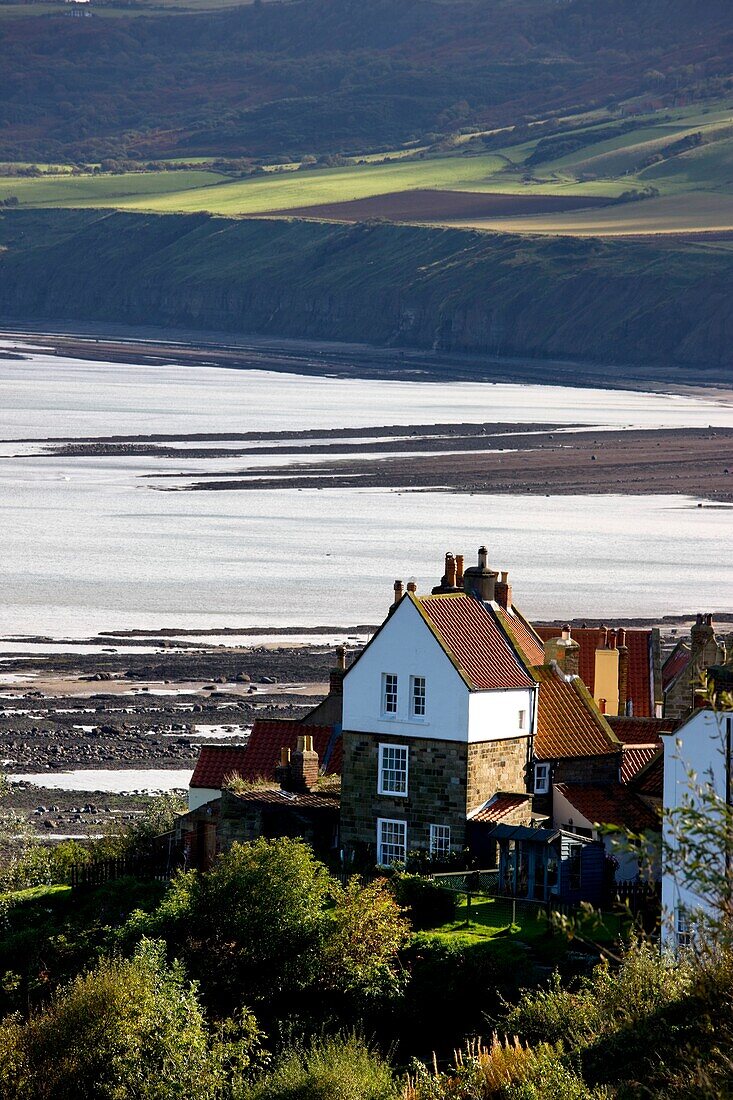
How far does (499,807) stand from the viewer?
30.1 meters

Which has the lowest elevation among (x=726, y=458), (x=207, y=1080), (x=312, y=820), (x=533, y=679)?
(x=207, y=1080)

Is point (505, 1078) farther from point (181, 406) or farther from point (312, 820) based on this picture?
point (181, 406)

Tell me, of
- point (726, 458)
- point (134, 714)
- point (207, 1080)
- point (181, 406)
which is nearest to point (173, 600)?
point (134, 714)

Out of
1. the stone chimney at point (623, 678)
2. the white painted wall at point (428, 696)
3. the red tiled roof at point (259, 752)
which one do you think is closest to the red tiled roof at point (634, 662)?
the stone chimney at point (623, 678)

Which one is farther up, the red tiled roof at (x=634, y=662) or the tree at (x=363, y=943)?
the red tiled roof at (x=634, y=662)

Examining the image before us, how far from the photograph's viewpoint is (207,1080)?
22.3 m

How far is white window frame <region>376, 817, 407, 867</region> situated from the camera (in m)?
30.4

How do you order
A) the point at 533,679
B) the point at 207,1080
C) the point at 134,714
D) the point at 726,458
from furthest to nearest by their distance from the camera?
the point at 726,458 → the point at 134,714 → the point at 533,679 → the point at 207,1080

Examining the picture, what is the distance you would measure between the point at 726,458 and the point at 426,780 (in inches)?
4383

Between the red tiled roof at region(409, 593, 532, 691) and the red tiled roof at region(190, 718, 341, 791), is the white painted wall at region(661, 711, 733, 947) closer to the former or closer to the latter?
the red tiled roof at region(409, 593, 532, 691)

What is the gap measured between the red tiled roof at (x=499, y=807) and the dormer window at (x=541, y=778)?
3.03 ft

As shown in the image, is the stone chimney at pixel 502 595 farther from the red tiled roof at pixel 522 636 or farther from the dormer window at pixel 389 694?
the dormer window at pixel 389 694

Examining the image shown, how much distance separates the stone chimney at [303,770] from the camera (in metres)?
32.3

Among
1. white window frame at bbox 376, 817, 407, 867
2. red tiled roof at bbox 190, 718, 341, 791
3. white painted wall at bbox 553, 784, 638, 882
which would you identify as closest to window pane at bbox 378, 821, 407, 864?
white window frame at bbox 376, 817, 407, 867
